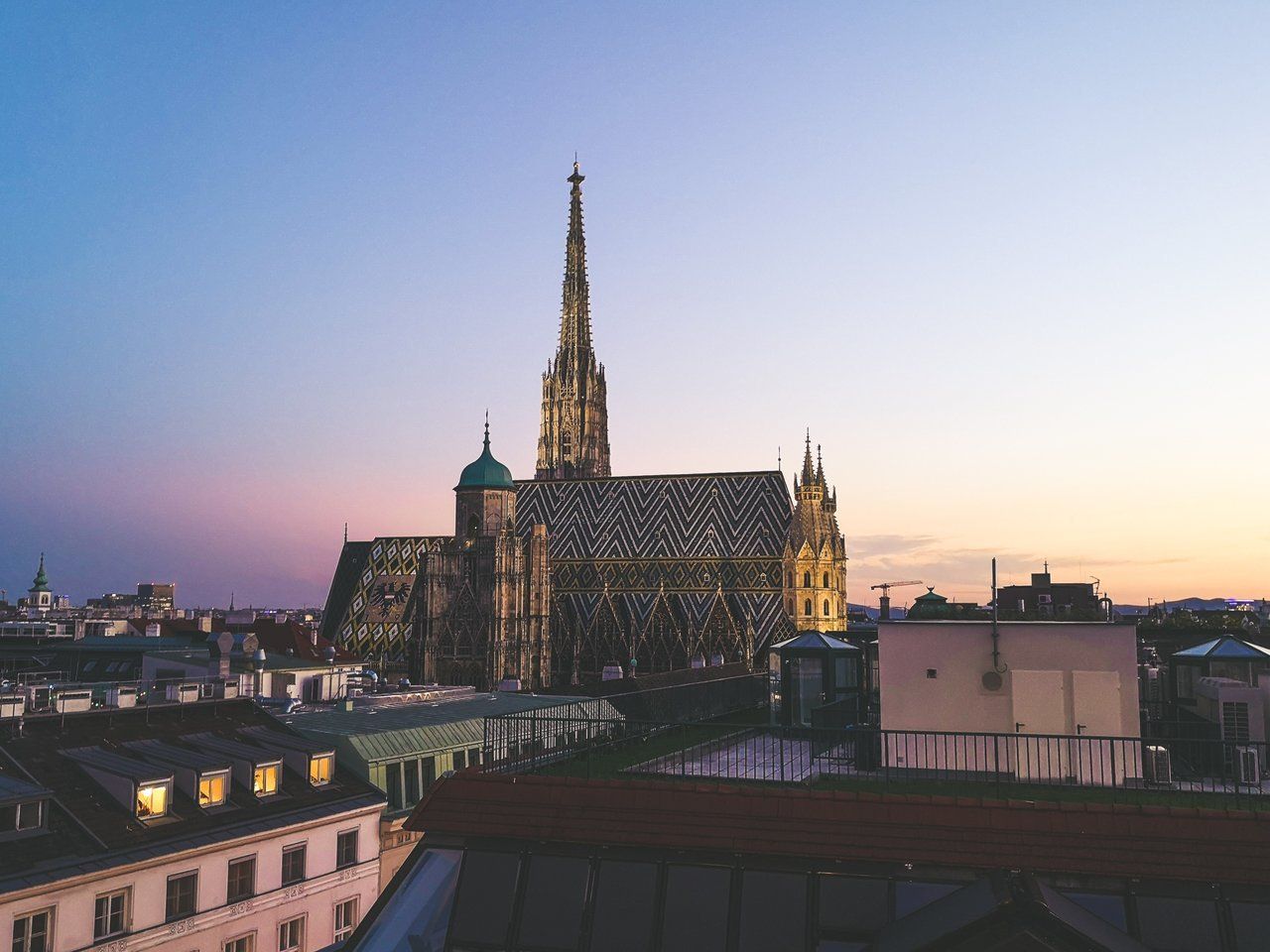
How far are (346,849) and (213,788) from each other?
4389 mm

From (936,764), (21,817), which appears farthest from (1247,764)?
(21,817)

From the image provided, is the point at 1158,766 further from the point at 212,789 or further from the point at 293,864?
the point at 212,789

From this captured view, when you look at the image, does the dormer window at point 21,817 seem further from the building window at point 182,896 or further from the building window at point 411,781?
the building window at point 411,781

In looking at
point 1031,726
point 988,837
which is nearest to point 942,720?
point 1031,726

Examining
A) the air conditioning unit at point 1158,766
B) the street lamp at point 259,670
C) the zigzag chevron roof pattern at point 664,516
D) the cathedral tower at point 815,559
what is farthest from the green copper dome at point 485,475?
the air conditioning unit at point 1158,766

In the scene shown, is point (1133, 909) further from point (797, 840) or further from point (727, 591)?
point (727, 591)

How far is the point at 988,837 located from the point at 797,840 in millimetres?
1811

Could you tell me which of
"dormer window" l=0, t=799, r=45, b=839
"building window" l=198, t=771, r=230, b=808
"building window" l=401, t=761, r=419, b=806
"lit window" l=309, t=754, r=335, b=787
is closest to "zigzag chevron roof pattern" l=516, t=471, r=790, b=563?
"building window" l=401, t=761, r=419, b=806

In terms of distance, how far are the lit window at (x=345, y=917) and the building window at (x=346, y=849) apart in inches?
36.1

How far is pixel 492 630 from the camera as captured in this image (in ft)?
257

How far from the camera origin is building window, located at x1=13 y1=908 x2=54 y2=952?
1969 centimetres

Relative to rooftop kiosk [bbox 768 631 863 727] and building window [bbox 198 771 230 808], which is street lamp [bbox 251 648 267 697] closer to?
building window [bbox 198 771 230 808]

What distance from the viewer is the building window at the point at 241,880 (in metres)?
24.3

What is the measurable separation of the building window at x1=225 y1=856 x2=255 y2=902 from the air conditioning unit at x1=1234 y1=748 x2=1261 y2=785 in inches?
816
